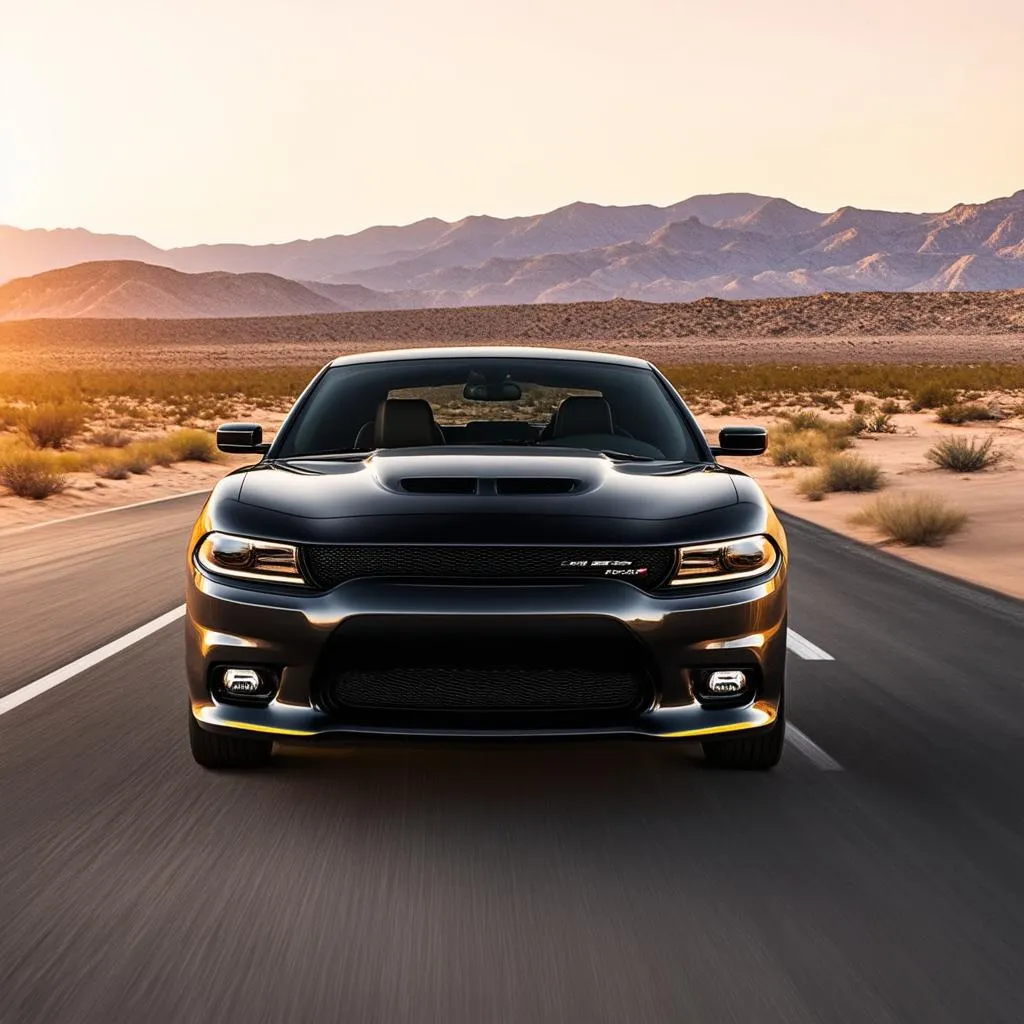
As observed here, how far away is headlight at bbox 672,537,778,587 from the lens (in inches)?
201

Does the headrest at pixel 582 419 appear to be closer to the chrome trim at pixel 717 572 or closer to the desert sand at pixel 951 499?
the chrome trim at pixel 717 572

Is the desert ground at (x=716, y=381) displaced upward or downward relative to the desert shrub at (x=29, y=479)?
downward

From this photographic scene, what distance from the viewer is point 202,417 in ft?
155

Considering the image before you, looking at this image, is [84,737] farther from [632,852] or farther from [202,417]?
[202,417]

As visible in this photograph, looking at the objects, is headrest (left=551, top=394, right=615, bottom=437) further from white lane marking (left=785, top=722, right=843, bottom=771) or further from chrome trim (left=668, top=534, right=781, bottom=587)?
chrome trim (left=668, top=534, right=781, bottom=587)

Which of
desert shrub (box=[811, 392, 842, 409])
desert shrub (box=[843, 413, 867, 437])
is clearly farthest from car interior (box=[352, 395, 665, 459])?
desert shrub (box=[811, 392, 842, 409])

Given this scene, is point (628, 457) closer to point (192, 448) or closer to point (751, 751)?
point (751, 751)

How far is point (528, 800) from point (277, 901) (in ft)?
4.30

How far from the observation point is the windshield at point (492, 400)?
679 cm

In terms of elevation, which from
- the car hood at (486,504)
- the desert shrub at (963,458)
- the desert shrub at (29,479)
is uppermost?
the car hood at (486,504)

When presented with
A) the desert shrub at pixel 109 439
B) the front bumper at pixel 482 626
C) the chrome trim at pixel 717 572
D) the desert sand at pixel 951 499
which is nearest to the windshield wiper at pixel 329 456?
the front bumper at pixel 482 626

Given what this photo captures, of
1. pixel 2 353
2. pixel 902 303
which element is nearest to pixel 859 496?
pixel 902 303

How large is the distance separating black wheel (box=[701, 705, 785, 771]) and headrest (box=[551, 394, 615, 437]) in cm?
184

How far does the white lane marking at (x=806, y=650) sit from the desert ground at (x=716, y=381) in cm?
349
